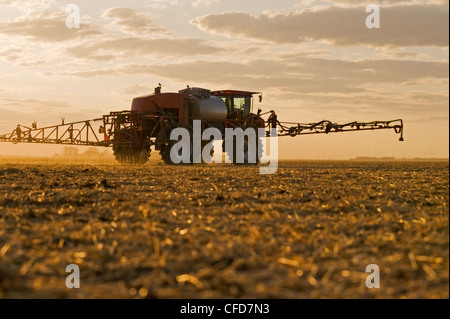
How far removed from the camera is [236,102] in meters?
30.3

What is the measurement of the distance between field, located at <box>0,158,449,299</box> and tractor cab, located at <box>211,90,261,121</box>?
21.8m

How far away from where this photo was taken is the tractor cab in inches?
1189

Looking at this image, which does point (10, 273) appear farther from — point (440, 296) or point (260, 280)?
point (440, 296)

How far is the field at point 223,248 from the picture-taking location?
12.9 ft

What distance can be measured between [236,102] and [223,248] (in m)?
25.8

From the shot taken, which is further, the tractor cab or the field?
the tractor cab

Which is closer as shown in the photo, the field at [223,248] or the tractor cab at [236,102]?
the field at [223,248]

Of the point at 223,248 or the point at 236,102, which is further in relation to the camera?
the point at 236,102

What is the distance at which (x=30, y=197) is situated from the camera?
9.20 meters

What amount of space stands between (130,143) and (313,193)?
17.4 m

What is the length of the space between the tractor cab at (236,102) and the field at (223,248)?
21.8 metres

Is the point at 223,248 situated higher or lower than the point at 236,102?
lower

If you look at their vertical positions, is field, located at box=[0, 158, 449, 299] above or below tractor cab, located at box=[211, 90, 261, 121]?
below

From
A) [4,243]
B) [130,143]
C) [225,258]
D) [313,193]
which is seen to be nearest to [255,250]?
[225,258]
